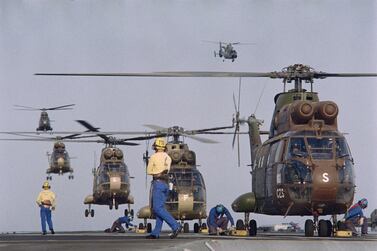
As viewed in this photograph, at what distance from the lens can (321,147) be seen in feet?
64.8

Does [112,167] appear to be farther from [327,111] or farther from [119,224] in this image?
[327,111]

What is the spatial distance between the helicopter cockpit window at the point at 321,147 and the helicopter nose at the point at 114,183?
2673cm

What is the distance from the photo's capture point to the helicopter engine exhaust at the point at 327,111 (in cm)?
2036

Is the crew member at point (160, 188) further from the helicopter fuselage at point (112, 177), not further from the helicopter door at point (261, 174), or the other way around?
the helicopter fuselage at point (112, 177)

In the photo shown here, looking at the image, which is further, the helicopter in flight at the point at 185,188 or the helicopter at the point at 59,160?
the helicopter at the point at 59,160

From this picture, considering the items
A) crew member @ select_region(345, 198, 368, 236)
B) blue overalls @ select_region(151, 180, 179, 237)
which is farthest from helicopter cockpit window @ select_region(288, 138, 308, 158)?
blue overalls @ select_region(151, 180, 179, 237)

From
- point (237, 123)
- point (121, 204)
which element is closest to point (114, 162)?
point (121, 204)

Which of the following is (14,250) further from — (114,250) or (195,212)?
(195,212)

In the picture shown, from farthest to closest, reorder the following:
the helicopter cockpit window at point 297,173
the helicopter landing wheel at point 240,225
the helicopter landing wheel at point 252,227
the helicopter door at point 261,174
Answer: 1. the helicopter landing wheel at point 252,227
2. the helicopter landing wheel at point 240,225
3. the helicopter door at point 261,174
4. the helicopter cockpit window at point 297,173

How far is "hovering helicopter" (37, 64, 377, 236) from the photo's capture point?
1938cm

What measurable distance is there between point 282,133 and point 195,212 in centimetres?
1376

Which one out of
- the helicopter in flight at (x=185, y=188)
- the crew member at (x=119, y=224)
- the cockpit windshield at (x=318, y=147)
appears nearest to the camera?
the cockpit windshield at (x=318, y=147)

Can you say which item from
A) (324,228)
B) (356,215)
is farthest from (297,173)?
(356,215)

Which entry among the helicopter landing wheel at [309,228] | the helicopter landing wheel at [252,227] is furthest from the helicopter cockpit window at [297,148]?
the helicopter landing wheel at [252,227]
